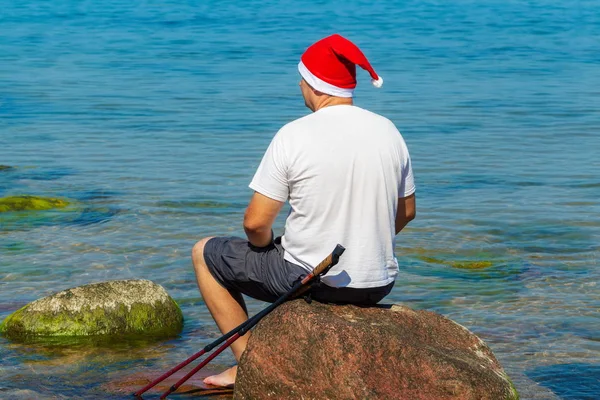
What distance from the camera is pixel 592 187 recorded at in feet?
38.3

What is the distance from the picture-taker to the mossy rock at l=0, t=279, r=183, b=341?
6441mm

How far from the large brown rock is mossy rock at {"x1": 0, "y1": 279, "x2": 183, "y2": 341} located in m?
1.92

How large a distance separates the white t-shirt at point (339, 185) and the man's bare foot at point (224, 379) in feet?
3.21

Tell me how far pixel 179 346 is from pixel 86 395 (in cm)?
107

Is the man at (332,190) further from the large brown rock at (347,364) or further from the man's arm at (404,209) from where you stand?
the large brown rock at (347,364)

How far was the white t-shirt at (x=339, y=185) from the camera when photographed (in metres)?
4.60

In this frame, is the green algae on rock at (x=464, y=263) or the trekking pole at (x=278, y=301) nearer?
the trekking pole at (x=278, y=301)

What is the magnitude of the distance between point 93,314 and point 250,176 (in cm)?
603

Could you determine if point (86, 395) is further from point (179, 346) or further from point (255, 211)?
point (255, 211)

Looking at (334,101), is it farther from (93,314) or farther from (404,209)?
(93,314)

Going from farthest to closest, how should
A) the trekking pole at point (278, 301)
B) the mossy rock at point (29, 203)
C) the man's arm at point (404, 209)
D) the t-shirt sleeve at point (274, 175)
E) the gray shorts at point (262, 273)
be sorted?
the mossy rock at point (29, 203) → the man's arm at point (404, 209) → the gray shorts at point (262, 273) → the t-shirt sleeve at point (274, 175) → the trekking pole at point (278, 301)

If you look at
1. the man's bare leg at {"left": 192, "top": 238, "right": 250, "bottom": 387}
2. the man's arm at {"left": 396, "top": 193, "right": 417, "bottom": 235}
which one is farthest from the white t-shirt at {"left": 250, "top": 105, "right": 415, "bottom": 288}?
the man's bare leg at {"left": 192, "top": 238, "right": 250, "bottom": 387}

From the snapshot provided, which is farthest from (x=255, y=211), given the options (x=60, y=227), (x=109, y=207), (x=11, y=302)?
(x=109, y=207)

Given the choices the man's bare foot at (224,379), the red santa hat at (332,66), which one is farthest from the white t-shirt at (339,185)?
the man's bare foot at (224,379)
